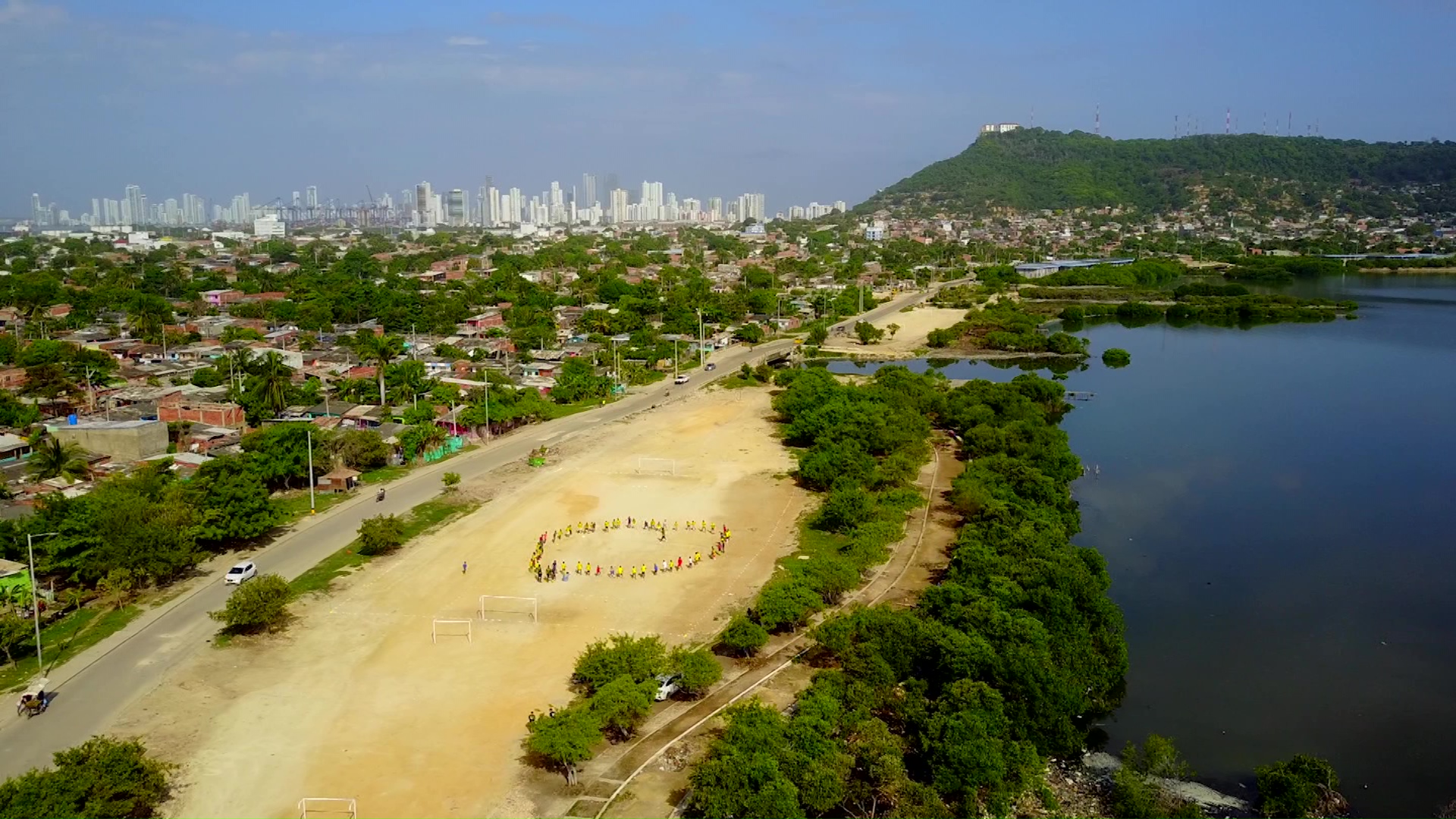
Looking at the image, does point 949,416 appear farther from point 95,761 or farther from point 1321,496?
point 95,761

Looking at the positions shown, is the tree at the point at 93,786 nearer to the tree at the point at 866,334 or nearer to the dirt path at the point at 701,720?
the dirt path at the point at 701,720

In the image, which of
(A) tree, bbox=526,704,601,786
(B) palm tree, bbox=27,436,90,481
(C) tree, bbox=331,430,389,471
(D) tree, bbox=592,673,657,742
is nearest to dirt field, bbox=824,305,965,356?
(C) tree, bbox=331,430,389,471

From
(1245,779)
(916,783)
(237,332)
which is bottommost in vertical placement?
(1245,779)

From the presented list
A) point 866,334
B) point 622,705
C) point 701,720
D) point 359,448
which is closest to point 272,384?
point 359,448

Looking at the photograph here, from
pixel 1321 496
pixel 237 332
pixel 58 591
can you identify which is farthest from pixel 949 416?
pixel 237 332

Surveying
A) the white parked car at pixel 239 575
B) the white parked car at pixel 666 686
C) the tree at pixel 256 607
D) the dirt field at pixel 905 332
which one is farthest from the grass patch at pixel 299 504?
the dirt field at pixel 905 332

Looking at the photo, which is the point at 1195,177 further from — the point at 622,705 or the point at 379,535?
the point at 622,705
